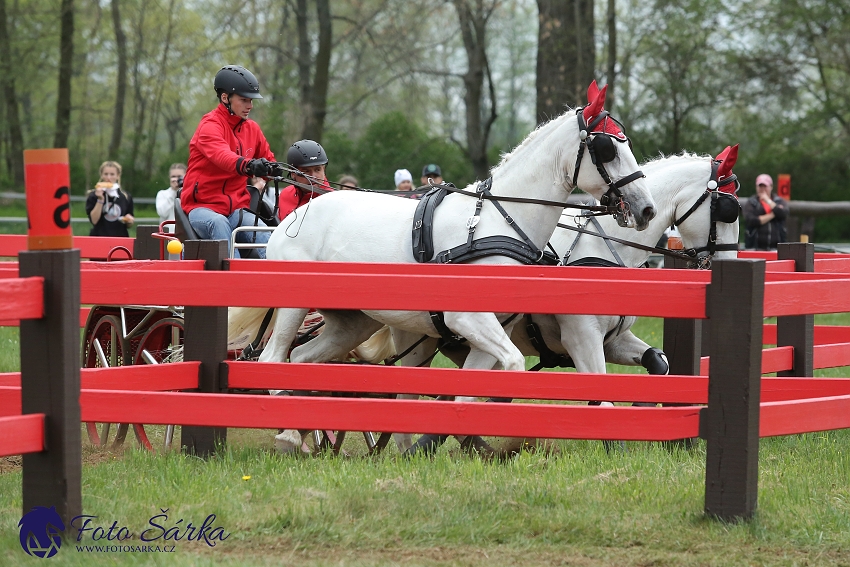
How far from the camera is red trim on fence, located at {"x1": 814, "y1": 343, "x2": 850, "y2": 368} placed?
269 inches

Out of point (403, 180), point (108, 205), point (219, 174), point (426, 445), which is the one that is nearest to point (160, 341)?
point (219, 174)

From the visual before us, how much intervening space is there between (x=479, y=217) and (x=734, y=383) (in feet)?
8.25

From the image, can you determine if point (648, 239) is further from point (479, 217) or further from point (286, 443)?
point (286, 443)

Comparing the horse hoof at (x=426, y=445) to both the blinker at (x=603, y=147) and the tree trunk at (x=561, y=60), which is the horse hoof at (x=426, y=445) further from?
the tree trunk at (x=561, y=60)

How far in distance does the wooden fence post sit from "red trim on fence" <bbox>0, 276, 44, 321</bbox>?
4.03m

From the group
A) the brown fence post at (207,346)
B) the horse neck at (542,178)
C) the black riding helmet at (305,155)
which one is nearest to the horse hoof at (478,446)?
the horse neck at (542,178)

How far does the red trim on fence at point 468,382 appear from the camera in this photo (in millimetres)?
4812

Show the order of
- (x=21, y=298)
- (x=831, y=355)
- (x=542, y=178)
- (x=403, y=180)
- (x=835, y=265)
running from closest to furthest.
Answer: (x=21, y=298)
(x=542, y=178)
(x=831, y=355)
(x=835, y=265)
(x=403, y=180)

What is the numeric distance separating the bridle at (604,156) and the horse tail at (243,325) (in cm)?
250

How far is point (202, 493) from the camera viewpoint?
4512 millimetres

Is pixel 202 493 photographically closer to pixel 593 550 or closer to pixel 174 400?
pixel 174 400

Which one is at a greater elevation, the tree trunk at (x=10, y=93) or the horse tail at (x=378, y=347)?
the tree trunk at (x=10, y=93)

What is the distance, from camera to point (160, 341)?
7.17 meters

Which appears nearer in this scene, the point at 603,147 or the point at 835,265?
the point at 603,147
